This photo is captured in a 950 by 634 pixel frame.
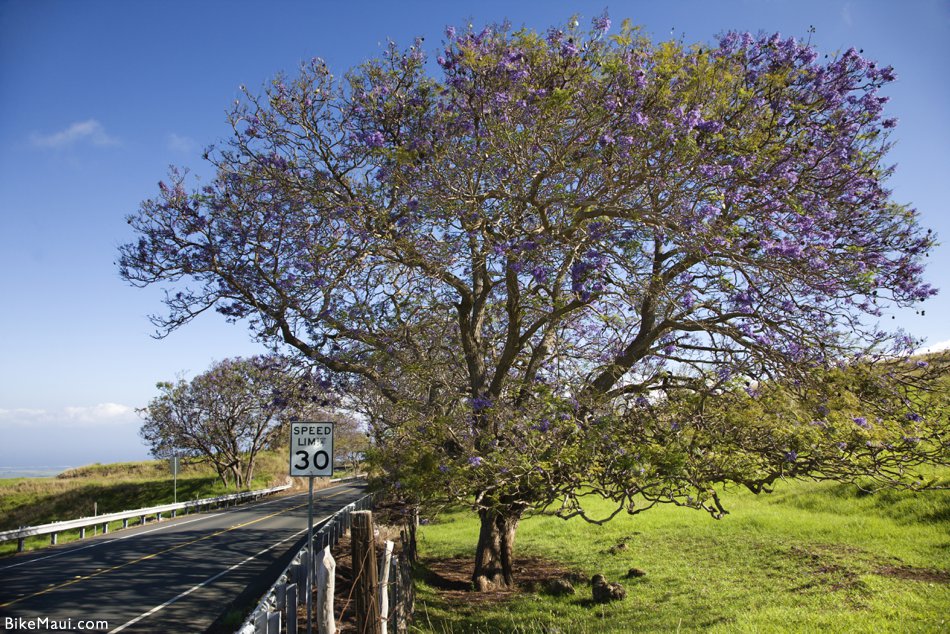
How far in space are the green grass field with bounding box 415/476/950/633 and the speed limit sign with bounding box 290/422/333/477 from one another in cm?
334

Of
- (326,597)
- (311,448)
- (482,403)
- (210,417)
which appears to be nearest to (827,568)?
(482,403)

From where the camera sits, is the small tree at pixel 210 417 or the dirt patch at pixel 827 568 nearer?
the dirt patch at pixel 827 568

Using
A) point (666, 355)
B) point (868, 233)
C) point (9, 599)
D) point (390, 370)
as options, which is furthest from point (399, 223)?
point (9, 599)

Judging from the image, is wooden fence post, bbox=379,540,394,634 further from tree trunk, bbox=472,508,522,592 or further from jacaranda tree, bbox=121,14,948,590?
tree trunk, bbox=472,508,522,592

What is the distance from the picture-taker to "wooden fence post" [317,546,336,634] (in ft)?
18.7

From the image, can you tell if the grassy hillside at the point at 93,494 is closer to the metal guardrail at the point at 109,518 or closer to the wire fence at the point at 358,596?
the metal guardrail at the point at 109,518

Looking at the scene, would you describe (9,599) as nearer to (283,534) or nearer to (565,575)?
(283,534)

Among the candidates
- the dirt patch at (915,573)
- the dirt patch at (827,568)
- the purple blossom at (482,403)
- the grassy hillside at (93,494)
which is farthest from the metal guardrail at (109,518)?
Result: the dirt patch at (915,573)

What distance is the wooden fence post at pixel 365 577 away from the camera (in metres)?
6.09

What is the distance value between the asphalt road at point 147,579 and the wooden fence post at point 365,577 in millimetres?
Answer: 4316

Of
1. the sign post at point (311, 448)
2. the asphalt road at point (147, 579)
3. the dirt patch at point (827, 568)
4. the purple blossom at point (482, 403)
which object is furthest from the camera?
the sign post at point (311, 448)

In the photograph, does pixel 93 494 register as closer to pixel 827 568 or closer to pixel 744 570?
pixel 744 570

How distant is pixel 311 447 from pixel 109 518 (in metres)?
16.7

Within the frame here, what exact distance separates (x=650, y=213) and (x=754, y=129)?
2187mm
